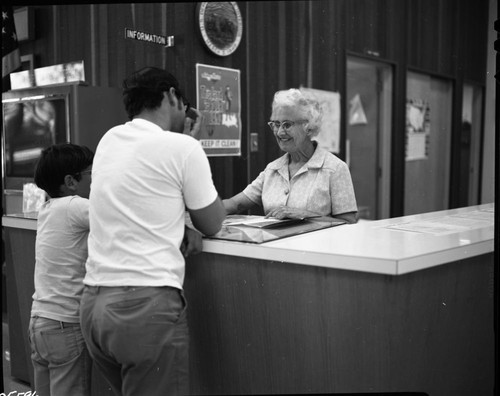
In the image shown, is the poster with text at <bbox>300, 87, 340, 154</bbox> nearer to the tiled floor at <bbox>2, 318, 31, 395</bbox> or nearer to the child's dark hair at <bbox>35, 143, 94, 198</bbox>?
the tiled floor at <bbox>2, 318, 31, 395</bbox>

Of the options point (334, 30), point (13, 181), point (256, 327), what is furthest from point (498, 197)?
point (334, 30)

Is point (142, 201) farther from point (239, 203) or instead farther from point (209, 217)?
point (239, 203)

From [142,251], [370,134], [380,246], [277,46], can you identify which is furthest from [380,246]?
[370,134]

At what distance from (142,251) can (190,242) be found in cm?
18

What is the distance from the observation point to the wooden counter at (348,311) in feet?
Answer: 4.58

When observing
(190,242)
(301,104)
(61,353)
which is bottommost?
(61,353)

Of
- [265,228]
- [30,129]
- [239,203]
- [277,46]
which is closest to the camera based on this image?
[265,228]

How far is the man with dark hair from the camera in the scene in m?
1.43

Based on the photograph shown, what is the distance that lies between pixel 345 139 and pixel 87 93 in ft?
8.58

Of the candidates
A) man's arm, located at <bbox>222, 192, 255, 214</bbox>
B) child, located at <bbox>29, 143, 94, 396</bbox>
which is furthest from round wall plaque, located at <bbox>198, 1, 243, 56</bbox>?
child, located at <bbox>29, 143, 94, 396</bbox>

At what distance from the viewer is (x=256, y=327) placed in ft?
5.35

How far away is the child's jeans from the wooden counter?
372mm

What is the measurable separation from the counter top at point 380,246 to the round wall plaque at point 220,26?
201 centimetres

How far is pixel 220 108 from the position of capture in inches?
138
